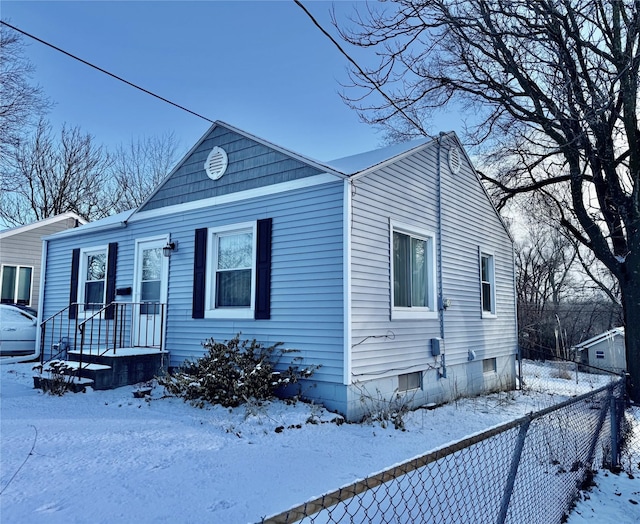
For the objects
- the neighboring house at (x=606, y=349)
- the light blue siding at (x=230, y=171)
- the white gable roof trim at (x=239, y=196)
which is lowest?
the neighboring house at (x=606, y=349)

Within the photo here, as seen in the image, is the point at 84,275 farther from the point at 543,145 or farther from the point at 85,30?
the point at 543,145

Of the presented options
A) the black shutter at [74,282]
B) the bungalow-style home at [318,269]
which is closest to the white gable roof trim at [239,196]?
the bungalow-style home at [318,269]

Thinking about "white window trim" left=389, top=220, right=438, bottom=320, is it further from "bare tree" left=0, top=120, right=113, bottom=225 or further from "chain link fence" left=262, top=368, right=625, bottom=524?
"bare tree" left=0, top=120, right=113, bottom=225

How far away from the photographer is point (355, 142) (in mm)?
13828

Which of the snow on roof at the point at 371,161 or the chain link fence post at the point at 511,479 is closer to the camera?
the chain link fence post at the point at 511,479

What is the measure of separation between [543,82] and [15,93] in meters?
15.5

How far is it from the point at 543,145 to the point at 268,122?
7521 millimetres

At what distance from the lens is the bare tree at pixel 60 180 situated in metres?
23.2

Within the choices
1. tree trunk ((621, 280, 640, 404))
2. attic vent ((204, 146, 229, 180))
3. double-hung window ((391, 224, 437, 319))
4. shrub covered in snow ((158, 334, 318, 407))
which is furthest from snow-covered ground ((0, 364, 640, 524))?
attic vent ((204, 146, 229, 180))

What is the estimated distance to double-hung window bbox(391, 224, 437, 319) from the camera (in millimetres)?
7254

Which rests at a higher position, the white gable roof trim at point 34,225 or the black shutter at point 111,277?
the white gable roof trim at point 34,225

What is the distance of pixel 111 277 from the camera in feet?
31.2

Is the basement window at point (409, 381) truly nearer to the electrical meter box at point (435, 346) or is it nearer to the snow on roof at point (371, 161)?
the electrical meter box at point (435, 346)

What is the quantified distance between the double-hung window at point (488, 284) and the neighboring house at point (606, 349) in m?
11.5
